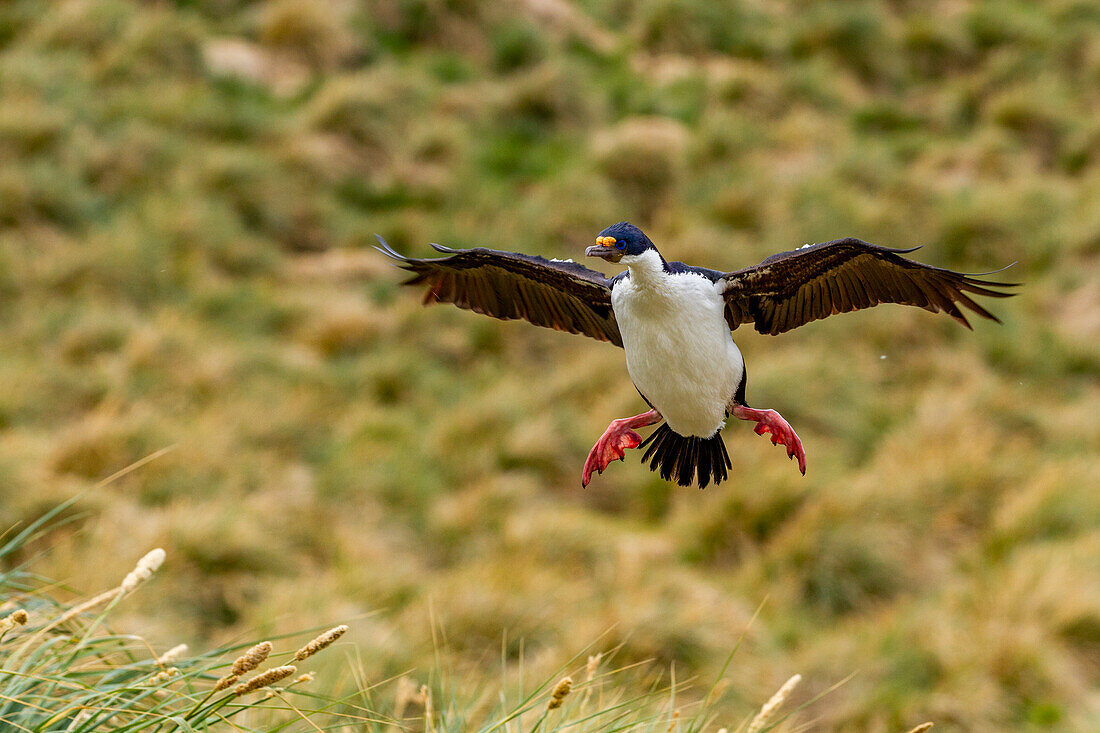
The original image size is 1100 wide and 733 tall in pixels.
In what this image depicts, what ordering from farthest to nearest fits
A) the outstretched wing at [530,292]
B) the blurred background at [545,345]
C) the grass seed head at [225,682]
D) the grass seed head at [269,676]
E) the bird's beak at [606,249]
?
1. the blurred background at [545,345]
2. the grass seed head at [225,682]
3. the grass seed head at [269,676]
4. the outstretched wing at [530,292]
5. the bird's beak at [606,249]

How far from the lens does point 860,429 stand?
9.31 m

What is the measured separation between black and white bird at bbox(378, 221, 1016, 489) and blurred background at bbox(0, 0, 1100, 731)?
3.95 metres

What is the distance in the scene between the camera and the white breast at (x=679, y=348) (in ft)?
4.25

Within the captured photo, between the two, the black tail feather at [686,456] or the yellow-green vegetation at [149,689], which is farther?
the yellow-green vegetation at [149,689]

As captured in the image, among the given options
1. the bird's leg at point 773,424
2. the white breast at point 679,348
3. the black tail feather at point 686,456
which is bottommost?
the black tail feather at point 686,456

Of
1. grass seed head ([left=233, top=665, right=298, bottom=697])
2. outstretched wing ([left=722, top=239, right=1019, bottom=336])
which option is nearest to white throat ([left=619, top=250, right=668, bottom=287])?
outstretched wing ([left=722, top=239, right=1019, bottom=336])

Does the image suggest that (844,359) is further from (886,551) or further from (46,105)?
(46,105)

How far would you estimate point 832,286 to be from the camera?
1.37 m

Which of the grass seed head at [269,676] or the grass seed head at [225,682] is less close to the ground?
the grass seed head at [269,676]

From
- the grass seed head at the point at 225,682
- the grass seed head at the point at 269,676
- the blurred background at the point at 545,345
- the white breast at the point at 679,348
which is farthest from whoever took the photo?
the blurred background at the point at 545,345

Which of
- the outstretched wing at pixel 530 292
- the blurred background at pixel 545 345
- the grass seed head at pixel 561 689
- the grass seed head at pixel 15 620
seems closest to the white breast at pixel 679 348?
the outstretched wing at pixel 530 292

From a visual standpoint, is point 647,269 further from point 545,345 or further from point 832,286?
point 545,345

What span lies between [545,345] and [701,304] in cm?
882

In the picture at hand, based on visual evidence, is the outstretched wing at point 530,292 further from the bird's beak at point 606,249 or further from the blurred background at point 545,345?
the blurred background at point 545,345
